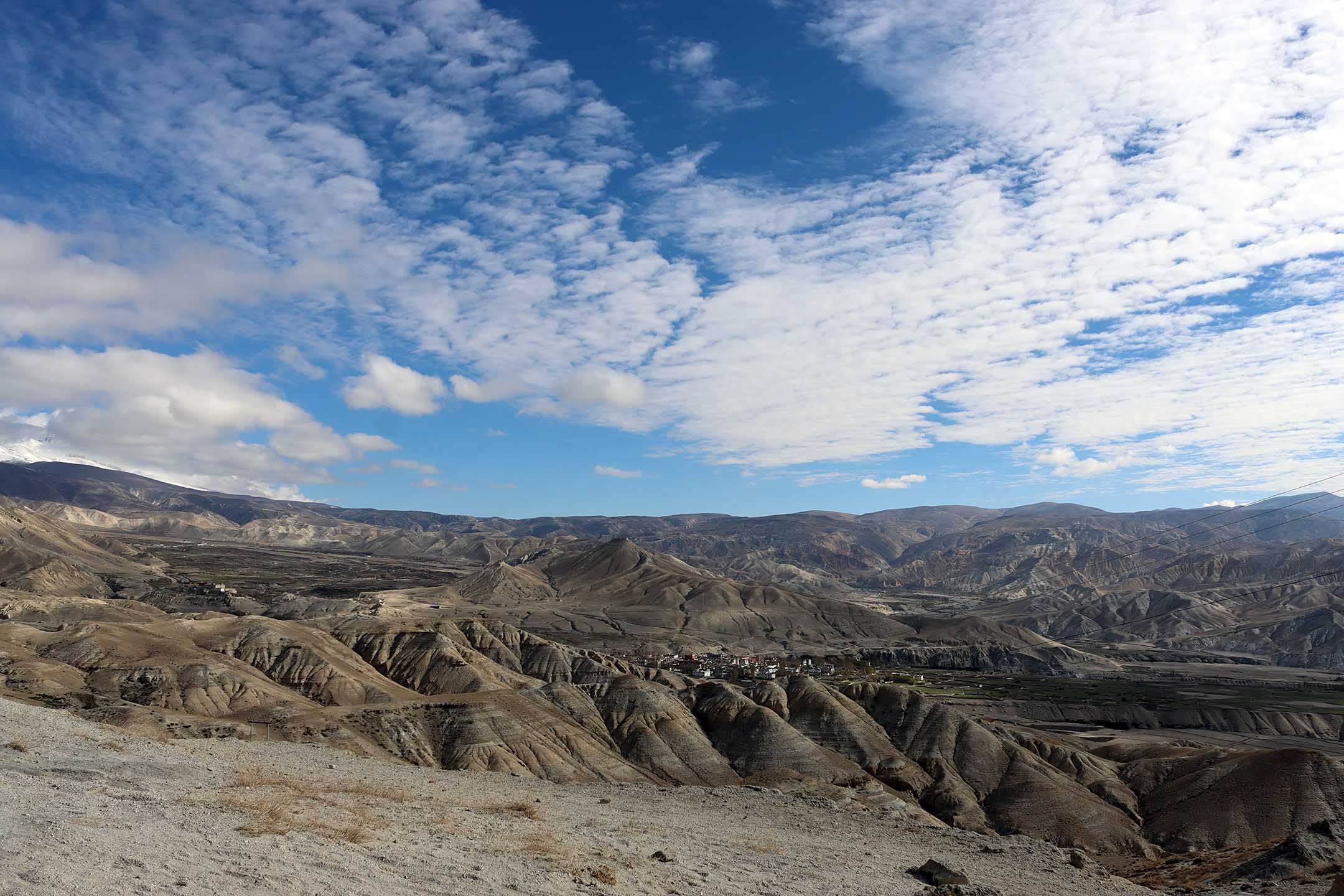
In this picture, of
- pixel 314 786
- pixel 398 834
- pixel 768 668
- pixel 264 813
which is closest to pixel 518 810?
pixel 314 786

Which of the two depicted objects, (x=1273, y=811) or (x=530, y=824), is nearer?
(x=530, y=824)

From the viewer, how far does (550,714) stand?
73375mm

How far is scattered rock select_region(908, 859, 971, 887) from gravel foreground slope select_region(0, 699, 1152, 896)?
85 cm

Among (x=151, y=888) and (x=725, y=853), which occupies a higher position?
(x=151, y=888)

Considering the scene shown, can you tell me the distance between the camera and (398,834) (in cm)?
2633

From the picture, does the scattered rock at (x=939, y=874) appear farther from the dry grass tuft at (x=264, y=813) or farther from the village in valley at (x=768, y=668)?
the village in valley at (x=768, y=668)

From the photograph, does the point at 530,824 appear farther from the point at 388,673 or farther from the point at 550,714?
the point at 388,673

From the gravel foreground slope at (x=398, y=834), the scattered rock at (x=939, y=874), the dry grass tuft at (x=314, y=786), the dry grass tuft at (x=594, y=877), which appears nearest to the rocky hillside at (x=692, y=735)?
the gravel foreground slope at (x=398, y=834)

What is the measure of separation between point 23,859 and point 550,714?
57.9 m

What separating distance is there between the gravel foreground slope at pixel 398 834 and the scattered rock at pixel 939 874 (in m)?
0.85

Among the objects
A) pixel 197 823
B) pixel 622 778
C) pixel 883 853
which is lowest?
pixel 622 778

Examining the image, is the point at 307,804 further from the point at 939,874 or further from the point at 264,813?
the point at 939,874

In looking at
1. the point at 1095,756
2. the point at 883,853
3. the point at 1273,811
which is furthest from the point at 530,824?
the point at 1095,756

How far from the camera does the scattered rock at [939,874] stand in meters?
30.7
